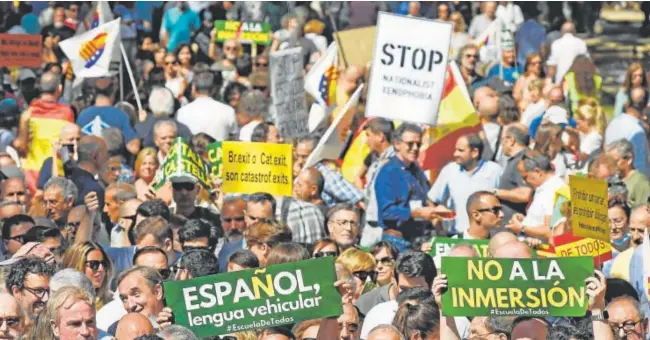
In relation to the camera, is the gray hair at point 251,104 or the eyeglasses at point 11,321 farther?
the gray hair at point 251,104

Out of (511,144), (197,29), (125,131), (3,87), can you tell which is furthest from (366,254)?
(197,29)

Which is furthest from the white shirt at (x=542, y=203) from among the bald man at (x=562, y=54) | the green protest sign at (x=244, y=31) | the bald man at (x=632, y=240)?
the green protest sign at (x=244, y=31)

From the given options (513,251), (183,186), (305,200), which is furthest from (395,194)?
(513,251)

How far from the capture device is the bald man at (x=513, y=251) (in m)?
12.0

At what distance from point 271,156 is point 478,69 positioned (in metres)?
7.72

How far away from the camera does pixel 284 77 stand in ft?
61.3

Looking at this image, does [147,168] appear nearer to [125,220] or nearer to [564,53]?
[125,220]

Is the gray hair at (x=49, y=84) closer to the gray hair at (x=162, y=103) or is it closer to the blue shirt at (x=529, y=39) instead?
the gray hair at (x=162, y=103)

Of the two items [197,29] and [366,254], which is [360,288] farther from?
[197,29]

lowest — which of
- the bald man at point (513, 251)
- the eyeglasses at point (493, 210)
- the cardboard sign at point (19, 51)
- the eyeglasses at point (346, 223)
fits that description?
the eyeglasses at point (346, 223)

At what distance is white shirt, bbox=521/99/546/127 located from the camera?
62.8ft

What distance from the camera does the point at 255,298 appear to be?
10602 mm

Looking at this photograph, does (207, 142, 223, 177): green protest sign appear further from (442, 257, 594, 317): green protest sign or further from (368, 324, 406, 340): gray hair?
(368, 324, 406, 340): gray hair

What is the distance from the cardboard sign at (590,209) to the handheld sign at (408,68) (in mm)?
3907
